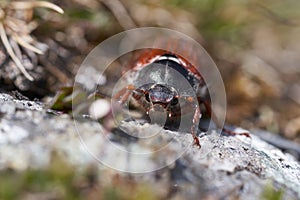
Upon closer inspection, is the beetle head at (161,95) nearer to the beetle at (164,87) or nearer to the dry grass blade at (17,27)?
the beetle at (164,87)

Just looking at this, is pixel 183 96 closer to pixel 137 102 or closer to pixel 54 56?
pixel 137 102

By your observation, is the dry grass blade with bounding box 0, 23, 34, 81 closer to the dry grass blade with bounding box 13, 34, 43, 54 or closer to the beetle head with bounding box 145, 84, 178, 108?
the dry grass blade with bounding box 13, 34, 43, 54

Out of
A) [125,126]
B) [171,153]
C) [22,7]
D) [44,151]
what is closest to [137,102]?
[125,126]

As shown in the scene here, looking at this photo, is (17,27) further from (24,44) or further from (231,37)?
(231,37)

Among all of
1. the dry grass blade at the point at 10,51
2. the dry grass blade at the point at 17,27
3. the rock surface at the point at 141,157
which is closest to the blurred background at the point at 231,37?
the dry grass blade at the point at 17,27

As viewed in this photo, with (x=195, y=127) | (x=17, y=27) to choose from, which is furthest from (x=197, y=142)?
(x=17, y=27)

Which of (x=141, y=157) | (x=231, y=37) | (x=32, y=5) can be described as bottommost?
(x=141, y=157)
